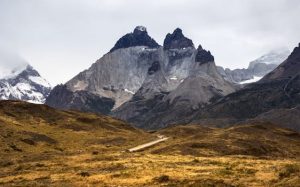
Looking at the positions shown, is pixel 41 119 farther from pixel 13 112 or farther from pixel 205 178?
pixel 205 178

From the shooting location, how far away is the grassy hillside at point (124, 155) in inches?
2218

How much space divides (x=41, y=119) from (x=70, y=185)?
121 m

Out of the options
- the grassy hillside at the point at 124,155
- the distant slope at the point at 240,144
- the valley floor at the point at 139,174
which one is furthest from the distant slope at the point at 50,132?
the valley floor at the point at 139,174

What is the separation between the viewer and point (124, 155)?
92.2 meters

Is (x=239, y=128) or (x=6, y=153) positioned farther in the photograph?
(x=239, y=128)

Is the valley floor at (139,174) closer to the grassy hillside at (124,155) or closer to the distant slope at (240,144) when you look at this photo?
the grassy hillside at (124,155)

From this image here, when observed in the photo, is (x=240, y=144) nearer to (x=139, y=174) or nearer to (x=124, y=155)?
(x=124, y=155)

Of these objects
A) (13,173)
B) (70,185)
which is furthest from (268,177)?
(13,173)

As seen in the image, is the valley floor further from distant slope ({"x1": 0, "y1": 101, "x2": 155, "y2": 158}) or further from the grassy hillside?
distant slope ({"x1": 0, "y1": 101, "x2": 155, "y2": 158})

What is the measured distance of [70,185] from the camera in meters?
54.8

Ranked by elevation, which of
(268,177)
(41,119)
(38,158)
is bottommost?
(268,177)

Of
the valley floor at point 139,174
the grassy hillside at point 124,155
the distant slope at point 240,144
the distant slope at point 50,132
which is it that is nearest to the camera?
the valley floor at point 139,174

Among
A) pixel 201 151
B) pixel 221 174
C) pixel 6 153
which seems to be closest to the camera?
pixel 221 174

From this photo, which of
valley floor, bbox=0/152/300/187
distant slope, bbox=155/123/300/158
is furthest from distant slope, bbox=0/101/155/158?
valley floor, bbox=0/152/300/187
